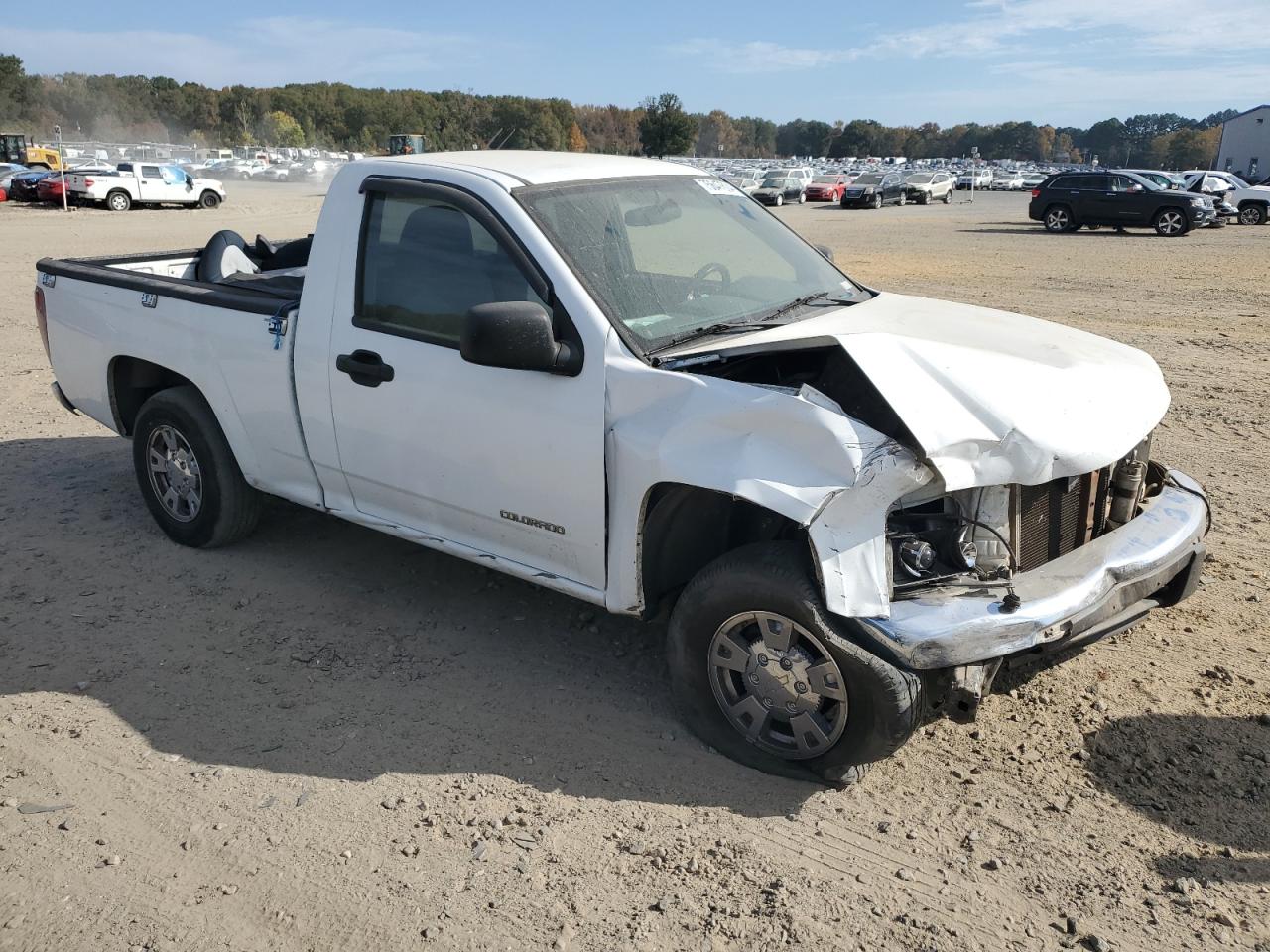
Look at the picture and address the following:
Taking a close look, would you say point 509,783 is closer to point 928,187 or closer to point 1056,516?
point 1056,516

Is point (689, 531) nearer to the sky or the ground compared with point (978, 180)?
nearer to the ground

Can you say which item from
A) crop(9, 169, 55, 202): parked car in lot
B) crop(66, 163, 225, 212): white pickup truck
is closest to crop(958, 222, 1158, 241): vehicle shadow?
crop(66, 163, 225, 212): white pickup truck

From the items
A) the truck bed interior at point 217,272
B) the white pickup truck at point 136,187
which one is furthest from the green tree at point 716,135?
A: the truck bed interior at point 217,272

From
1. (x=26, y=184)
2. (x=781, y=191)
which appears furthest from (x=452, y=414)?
(x=781, y=191)

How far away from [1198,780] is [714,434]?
1999 millimetres

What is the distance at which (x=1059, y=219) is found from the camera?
28969mm

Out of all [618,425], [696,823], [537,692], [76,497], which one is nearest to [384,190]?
[618,425]

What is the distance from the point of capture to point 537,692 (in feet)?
14.0

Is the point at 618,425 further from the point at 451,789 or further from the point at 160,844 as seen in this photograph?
the point at 160,844

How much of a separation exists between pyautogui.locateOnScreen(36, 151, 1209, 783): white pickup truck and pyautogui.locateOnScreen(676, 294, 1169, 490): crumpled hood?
0.04 feet

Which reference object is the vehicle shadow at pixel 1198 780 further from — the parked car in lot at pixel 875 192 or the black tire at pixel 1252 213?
the parked car in lot at pixel 875 192

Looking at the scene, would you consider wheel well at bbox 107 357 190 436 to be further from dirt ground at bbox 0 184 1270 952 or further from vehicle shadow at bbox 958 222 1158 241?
vehicle shadow at bbox 958 222 1158 241

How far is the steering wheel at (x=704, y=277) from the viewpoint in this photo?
430 centimetres

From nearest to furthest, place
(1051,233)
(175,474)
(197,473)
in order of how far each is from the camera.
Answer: (197,473) < (175,474) < (1051,233)
